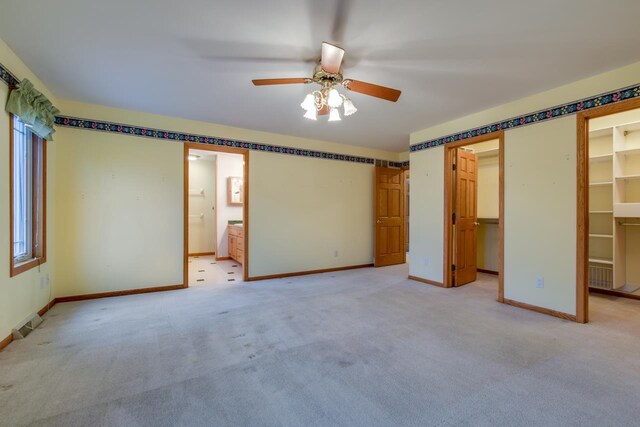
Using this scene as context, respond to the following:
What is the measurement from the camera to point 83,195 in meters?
3.38

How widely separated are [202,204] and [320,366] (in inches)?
230

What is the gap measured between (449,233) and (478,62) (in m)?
2.29

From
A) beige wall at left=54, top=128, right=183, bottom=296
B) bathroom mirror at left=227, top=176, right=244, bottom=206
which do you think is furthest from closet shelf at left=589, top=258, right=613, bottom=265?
bathroom mirror at left=227, top=176, right=244, bottom=206

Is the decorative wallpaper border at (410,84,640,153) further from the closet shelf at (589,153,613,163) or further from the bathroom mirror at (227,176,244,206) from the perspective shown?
the bathroom mirror at (227,176,244,206)

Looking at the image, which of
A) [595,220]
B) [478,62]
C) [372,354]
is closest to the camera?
[372,354]

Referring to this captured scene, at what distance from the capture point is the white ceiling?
1.78 meters

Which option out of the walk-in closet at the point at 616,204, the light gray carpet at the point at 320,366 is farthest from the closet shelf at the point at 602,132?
the light gray carpet at the point at 320,366

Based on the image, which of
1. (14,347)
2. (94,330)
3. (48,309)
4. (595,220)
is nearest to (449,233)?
(595,220)

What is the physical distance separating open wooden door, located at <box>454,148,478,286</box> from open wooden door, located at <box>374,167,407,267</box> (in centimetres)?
160

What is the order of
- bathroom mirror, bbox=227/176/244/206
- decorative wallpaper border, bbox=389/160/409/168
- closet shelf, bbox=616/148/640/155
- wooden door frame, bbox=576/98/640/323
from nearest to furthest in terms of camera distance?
1. wooden door frame, bbox=576/98/640/323
2. closet shelf, bbox=616/148/640/155
3. decorative wallpaper border, bbox=389/160/409/168
4. bathroom mirror, bbox=227/176/244/206

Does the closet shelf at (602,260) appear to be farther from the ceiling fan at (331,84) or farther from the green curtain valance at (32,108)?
the green curtain valance at (32,108)

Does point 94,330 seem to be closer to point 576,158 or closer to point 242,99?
point 242,99

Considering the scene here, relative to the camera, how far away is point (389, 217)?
18.7 ft

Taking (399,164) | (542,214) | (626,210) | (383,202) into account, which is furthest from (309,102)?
(399,164)
